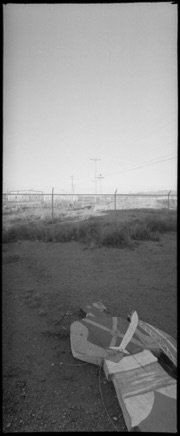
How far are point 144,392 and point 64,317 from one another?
1.48 metres

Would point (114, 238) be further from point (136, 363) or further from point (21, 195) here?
point (21, 195)

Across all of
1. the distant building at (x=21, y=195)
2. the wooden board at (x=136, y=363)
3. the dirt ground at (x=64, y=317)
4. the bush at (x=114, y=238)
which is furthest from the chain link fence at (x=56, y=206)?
the wooden board at (x=136, y=363)

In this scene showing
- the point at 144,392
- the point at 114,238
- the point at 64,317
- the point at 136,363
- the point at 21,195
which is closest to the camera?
the point at 144,392

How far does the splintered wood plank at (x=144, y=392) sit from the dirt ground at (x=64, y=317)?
5.6 inches

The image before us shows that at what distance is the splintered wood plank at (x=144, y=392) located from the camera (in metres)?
1.37

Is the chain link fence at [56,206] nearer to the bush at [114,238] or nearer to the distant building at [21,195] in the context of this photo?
the distant building at [21,195]

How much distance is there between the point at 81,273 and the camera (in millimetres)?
4672

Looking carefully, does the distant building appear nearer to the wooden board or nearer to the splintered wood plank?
the wooden board

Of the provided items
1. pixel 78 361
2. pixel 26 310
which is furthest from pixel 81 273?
pixel 78 361

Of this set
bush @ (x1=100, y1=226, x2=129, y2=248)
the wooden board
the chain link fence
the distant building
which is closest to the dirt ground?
the wooden board

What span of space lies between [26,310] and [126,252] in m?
3.70

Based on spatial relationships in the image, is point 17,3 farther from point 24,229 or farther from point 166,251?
point 24,229

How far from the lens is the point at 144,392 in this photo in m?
1.56

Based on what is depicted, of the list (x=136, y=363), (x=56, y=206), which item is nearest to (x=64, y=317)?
(x=136, y=363)
